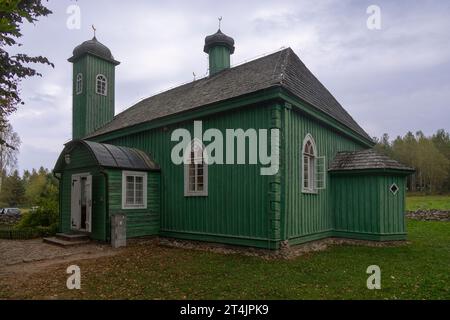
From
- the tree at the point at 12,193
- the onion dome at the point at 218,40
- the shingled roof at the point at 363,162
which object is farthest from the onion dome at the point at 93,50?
the tree at the point at 12,193

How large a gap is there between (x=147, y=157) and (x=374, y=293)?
9270 mm

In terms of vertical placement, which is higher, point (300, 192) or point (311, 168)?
point (311, 168)

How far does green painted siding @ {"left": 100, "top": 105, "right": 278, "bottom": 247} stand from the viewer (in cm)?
954

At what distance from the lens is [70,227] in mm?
12781

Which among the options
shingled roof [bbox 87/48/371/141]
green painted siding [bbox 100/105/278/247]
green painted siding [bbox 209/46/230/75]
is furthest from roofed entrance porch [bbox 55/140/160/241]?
green painted siding [bbox 209/46/230/75]

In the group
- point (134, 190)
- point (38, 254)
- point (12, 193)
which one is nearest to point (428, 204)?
point (134, 190)

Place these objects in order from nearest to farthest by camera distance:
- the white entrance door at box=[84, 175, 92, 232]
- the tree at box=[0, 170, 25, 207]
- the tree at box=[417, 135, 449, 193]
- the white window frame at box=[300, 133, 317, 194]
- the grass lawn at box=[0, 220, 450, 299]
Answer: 1. the grass lawn at box=[0, 220, 450, 299]
2. the white window frame at box=[300, 133, 317, 194]
3. the white entrance door at box=[84, 175, 92, 232]
4. the tree at box=[0, 170, 25, 207]
5. the tree at box=[417, 135, 449, 193]

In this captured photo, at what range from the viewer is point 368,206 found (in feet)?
37.7

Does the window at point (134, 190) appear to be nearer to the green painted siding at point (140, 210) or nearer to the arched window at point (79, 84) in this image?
the green painted siding at point (140, 210)

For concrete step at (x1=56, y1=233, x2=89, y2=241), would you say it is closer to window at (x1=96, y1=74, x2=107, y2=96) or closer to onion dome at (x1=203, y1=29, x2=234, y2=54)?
window at (x1=96, y1=74, x2=107, y2=96)

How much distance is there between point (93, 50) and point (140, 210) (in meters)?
11.1

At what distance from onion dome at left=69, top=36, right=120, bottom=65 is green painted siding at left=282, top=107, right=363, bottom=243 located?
43.0ft

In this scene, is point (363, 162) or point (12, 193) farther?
point (12, 193)

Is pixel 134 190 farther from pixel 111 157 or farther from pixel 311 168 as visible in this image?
pixel 311 168
